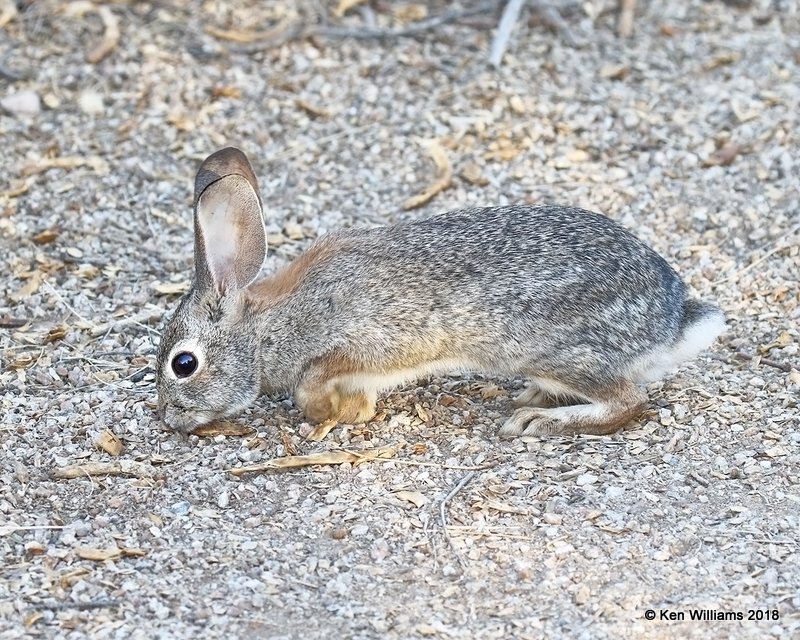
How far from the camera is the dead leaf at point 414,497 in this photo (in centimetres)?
621

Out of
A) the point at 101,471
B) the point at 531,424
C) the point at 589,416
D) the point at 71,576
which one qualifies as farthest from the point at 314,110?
the point at 71,576

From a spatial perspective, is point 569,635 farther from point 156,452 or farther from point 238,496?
point 156,452

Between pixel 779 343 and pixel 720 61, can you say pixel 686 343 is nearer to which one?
pixel 779 343

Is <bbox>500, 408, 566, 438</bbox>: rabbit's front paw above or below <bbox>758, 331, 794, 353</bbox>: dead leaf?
below

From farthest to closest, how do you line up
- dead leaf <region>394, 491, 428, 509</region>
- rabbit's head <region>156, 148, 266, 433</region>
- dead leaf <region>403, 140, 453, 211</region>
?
dead leaf <region>403, 140, 453, 211</region>, rabbit's head <region>156, 148, 266, 433</region>, dead leaf <region>394, 491, 428, 509</region>

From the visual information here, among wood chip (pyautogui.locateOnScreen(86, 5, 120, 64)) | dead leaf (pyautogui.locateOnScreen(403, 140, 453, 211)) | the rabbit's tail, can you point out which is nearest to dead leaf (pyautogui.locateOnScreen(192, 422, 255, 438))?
the rabbit's tail

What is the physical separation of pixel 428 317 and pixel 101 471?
182 centimetres

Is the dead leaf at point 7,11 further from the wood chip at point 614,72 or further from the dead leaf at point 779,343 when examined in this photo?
the dead leaf at point 779,343

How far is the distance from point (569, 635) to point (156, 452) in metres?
2.48

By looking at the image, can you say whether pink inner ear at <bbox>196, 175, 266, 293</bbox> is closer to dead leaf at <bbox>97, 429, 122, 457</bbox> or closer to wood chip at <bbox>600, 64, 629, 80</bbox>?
dead leaf at <bbox>97, 429, 122, 457</bbox>

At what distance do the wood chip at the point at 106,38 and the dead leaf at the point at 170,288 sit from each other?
2.76m

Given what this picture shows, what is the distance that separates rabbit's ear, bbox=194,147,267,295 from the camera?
6.64m

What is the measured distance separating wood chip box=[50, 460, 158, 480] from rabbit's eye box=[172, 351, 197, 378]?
1.81 ft

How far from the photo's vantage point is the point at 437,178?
9141 mm
